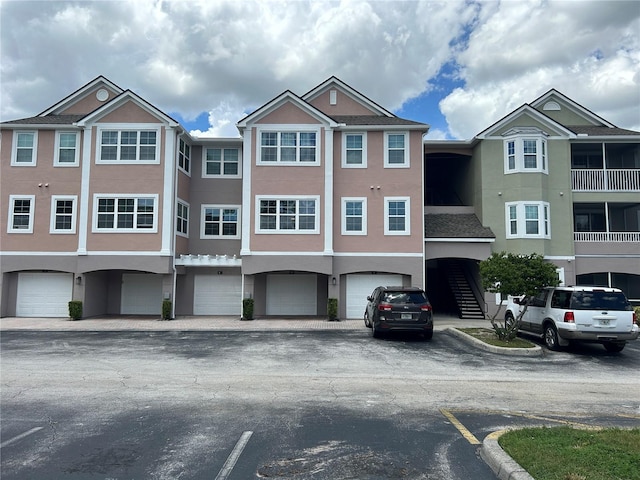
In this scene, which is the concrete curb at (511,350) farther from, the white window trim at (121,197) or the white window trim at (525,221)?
the white window trim at (121,197)

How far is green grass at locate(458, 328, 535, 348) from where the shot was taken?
13.1 m

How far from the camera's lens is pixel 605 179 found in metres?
22.7

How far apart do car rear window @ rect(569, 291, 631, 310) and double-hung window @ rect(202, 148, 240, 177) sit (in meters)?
16.4

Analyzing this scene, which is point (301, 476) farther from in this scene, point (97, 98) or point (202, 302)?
point (97, 98)

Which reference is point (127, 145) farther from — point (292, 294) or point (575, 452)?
point (575, 452)

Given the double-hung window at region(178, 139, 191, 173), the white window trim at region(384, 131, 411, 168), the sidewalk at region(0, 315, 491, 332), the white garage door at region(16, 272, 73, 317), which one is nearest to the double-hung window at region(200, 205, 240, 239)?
the double-hung window at region(178, 139, 191, 173)

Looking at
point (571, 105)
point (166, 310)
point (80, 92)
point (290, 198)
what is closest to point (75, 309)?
point (166, 310)

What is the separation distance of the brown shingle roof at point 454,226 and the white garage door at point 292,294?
6.25 meters

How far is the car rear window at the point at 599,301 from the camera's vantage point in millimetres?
12328

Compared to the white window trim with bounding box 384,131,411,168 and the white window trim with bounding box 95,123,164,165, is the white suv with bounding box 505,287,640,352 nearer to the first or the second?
the white window trim with bounding box 384,131,411,168

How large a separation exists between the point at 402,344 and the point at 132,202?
45.8 ft

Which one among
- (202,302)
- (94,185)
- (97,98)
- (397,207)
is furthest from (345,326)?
(97,98)

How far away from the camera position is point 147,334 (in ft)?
54.1

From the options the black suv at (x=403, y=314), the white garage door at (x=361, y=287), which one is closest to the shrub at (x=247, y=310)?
the white garage door at (x=361, y=287)
